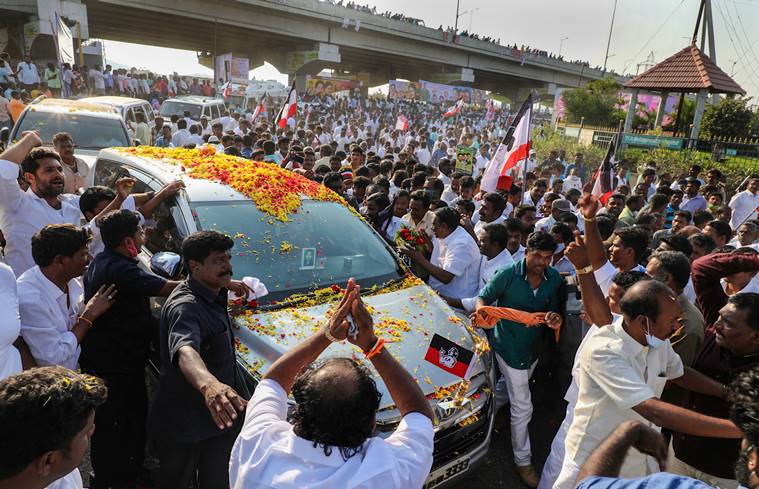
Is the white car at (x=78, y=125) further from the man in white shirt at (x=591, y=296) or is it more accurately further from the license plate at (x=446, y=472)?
the man in white shirt at (x=591, y=296)

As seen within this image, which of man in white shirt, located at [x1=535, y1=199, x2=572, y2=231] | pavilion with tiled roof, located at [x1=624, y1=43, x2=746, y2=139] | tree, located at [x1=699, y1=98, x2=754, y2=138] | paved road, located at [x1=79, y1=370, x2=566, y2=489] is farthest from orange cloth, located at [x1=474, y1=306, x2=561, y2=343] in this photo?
tree, located at [x1=699, y1=98, x2=754, y2=138]

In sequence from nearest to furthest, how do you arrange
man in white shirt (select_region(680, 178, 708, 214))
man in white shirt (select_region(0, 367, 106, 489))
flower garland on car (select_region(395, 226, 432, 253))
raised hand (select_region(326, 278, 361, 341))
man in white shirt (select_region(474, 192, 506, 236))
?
man in white shirt (select_region(0, 367, 106, 489)) < raised hand (select_region(326, 278, 361, 341)) < flower garland on car (select_region(395, 226, 432, 253)) < man in white shirt (select_region(474, 192, 506, 236)) < man in white shirt (select_region(680, 178, 708, 214))

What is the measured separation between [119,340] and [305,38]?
1465 inches

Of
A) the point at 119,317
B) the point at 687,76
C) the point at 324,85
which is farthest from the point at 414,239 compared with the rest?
the point at 324,85

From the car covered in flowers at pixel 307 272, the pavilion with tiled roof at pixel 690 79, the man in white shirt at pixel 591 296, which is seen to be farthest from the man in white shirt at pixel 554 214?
the pavilion with tiled roof at pixel 690 79

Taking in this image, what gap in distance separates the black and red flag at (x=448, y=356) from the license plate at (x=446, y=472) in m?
0.50

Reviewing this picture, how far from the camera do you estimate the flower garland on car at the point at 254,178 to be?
4094mm

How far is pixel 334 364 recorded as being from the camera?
1556 mm

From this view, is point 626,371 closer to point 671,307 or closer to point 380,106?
point 671,307

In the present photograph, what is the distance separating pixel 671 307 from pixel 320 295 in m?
A: 2.19

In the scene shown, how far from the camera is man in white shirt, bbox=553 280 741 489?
6.91ft

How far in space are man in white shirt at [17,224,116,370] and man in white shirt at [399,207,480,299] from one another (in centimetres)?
271

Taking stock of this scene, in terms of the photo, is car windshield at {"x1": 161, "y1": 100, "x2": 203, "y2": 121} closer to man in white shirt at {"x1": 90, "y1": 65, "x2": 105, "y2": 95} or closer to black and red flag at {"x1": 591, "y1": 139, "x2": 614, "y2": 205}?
man in white shirt at {"x1": 90, "y1": 65, "x2": 105, "y2": 95}

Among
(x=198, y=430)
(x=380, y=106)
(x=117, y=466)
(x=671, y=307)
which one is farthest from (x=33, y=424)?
(x=380, y=106)
